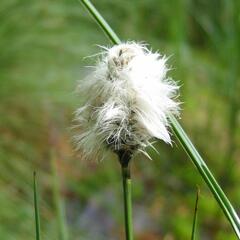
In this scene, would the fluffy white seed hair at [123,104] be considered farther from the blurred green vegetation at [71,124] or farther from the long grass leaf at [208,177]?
the blurred green vegetation at [71,124]

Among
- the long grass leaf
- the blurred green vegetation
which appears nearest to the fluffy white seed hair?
the long grass leaf

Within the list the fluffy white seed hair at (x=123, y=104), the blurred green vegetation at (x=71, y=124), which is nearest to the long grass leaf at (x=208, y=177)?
the fluffy white seed hair at (x=123, y=104)

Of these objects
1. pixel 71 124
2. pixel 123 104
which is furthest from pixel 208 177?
pixel 71 124

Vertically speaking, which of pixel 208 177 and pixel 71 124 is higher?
pixel 71 124

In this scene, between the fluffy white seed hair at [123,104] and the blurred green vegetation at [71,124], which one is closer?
the fluffy white seed hair at [123,104]

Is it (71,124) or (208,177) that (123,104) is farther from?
(71,124)
